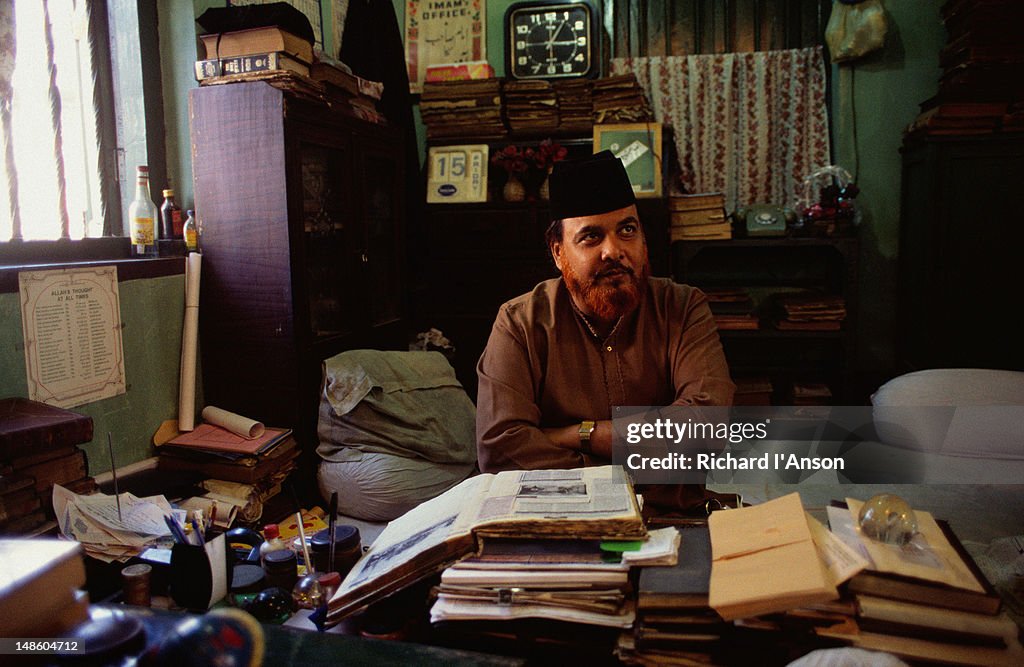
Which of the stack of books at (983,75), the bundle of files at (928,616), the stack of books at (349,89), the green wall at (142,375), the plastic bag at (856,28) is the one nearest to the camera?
the bundle of files at (928,616)

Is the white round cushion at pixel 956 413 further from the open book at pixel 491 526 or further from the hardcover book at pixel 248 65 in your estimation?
the hardcover book at pixel 248 65

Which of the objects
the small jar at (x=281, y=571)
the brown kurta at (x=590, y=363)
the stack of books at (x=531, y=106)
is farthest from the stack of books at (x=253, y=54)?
the small jar at (x=281, y=571)

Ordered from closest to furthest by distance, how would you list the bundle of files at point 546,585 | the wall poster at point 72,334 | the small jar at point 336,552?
the bundle of files at point 546,585, the small jar at point 336,552, the wall poster at point 72,334

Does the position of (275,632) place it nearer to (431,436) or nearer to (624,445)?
(624,445)

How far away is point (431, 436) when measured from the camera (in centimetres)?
328

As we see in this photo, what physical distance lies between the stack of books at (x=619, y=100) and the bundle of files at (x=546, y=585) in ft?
11.8

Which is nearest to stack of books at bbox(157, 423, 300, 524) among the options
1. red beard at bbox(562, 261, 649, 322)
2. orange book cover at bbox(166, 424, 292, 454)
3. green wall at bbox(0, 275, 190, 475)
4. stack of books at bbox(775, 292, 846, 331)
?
orange book cover at bbox(166, 424, 292, 454)

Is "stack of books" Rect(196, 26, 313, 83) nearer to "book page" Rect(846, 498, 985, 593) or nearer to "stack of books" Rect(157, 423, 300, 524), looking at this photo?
"stack of books" Rect(157, 423, 300, 524)

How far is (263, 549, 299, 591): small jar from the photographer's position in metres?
1.33

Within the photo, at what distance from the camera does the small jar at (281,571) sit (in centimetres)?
133

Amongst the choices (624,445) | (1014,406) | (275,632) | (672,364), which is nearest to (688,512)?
(624,445)

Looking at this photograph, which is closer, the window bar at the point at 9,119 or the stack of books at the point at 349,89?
the window bar at the point at 9,119

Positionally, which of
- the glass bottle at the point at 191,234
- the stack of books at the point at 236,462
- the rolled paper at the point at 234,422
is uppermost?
the glass bottle at the point at 191,234

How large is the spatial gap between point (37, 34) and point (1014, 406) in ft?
12.8
